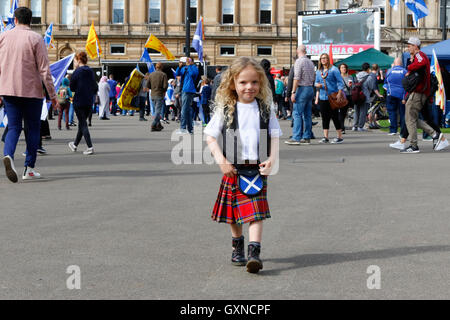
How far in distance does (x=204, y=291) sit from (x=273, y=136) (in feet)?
4.12

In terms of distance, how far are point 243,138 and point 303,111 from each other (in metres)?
11.3

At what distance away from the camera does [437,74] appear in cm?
1864

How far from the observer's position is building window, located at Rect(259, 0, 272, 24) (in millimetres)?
64688

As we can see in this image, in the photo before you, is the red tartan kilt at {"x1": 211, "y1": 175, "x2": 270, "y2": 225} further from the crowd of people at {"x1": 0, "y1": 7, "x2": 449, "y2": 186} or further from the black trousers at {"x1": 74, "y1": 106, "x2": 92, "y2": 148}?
the black trousers at {"x1": 74, "y1": 106, "x2": 92, "y2": 148}

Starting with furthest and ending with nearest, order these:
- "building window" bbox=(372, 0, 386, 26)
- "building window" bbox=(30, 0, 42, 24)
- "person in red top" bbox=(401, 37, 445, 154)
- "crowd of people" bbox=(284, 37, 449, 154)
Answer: "building window" bbox=(372, 0, 386, 26), "building window" bbox=(30, 0, 42, 24), "crowd of people" bbox=(284, 37, 449, 154), "person in red top" bbox=(401, 37, 445, 154)

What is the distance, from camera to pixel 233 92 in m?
5.62

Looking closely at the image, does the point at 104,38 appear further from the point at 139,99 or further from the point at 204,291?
the point at 204,291

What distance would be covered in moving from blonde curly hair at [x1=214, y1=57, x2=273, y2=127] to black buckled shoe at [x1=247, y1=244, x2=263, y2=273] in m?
0.80

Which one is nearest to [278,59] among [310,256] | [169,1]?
[169,1]

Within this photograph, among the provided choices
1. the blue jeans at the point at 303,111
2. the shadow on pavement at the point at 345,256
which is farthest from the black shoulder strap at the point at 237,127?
the blue jeans at the point at 303,111

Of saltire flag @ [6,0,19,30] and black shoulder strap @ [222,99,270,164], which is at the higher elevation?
saltire flag @ [6,0,19,30]

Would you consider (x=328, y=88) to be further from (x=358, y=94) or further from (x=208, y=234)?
(x=208, y=234)

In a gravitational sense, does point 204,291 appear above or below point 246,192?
below

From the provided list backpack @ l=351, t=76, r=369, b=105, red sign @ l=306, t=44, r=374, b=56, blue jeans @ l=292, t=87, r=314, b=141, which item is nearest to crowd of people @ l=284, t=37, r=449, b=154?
blue jeans @ l=292, t=87, r=314, b=141
